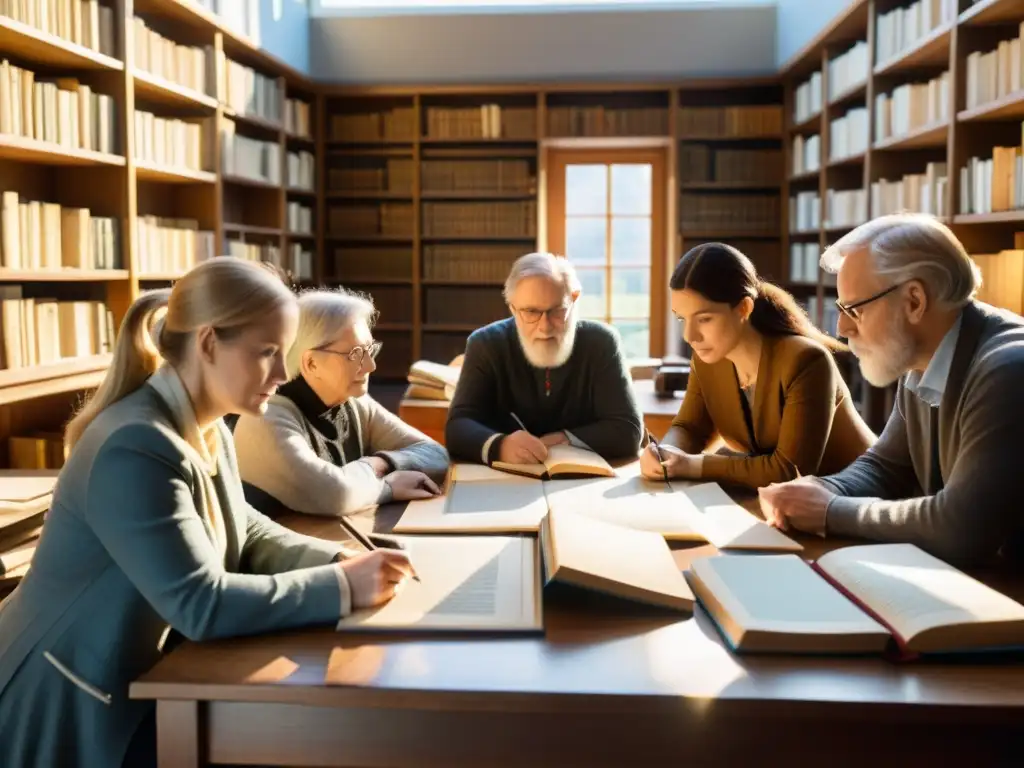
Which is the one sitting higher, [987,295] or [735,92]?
[735,92]

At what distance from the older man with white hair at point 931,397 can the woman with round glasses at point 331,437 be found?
29.4 inches

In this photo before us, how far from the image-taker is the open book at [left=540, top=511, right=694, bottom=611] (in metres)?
1.24

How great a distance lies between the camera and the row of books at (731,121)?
6867 mm

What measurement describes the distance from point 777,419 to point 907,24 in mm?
3263

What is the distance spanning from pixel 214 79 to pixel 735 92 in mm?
3703

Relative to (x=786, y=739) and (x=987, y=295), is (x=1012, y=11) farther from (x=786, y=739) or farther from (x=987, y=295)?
(x=786, y=739)

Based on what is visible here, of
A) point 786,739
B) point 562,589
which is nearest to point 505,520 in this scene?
point 562,589

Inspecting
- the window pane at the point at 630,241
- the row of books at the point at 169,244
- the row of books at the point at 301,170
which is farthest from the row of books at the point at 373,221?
the row of books at the point at 169,244

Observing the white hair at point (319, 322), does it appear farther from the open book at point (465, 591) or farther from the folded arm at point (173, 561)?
the folded arm at point (173, 561)

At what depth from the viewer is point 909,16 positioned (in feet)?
15.4

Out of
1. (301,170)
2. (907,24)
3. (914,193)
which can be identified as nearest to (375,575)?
(914,193)

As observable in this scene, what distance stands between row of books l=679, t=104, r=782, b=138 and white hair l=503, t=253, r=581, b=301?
4.57 meters

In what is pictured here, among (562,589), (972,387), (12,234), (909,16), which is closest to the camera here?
(562,589)

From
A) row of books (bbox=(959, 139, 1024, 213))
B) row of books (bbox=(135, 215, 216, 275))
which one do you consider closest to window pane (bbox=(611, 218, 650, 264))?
row of books (bbox=(135, 215, 216, 275))
